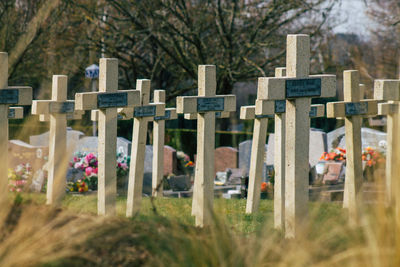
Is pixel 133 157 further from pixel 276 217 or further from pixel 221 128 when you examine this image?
pixel 221 128

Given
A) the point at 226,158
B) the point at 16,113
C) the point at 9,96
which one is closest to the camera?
the point at 9,96

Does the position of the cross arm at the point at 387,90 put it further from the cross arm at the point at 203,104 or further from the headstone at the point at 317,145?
the headstone at the point at 317,145

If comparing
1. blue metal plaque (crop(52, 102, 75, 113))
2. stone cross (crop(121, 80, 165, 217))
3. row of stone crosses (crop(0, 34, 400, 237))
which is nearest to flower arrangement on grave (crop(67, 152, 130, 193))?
row of stone crosses (crop(0, 34, 400, 237))

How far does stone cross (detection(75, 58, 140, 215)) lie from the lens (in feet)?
20.0

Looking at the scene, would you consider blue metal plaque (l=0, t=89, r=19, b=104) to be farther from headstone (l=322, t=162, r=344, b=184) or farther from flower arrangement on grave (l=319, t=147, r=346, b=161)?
flower arrangement on grave (l=319, t=147, r=346, b=161)

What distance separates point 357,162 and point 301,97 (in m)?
1.08

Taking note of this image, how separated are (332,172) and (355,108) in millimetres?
7154

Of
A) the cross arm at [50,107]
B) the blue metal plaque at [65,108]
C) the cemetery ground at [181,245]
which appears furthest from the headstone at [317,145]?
the cemetery ground at [181,245]

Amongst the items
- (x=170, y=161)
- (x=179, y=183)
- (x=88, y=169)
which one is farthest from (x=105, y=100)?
(x=170, y=161)

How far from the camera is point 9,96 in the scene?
6426 millimetres

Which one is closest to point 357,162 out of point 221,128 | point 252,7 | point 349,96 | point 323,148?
point 349,96

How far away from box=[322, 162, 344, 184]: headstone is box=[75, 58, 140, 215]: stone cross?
695cm

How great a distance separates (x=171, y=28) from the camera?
54.5 feet

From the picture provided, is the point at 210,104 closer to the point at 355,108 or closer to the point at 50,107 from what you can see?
the point at 355,108
